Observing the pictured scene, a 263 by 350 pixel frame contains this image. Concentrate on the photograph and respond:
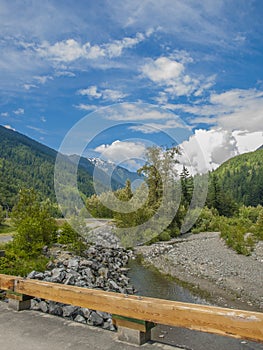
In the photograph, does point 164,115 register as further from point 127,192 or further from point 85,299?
point 85,299

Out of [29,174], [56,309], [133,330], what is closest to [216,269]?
[56,309]

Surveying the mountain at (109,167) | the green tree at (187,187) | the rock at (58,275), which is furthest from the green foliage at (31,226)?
the green tree at (187,187)

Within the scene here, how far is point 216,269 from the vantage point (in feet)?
46.3

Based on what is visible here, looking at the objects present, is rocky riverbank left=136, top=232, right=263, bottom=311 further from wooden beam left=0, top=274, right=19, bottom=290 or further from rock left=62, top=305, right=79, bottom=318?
wooden beam left=0, top=274, right=19, bottom=290

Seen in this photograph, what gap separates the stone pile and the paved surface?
2.41 metres

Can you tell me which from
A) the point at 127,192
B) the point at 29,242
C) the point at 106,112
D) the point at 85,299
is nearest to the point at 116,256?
the point at 127,192

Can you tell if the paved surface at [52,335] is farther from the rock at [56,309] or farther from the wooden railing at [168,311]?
the rock at [56,309]

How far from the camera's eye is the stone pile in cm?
725

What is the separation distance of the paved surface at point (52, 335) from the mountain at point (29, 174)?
993 cm

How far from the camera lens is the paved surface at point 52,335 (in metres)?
3.44

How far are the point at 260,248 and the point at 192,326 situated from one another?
59.5 ft

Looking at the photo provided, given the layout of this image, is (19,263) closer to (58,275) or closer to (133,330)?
(58,275)

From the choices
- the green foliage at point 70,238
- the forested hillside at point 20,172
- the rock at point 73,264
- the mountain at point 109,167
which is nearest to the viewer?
the rock at point 73,264

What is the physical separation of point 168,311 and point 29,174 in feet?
366
